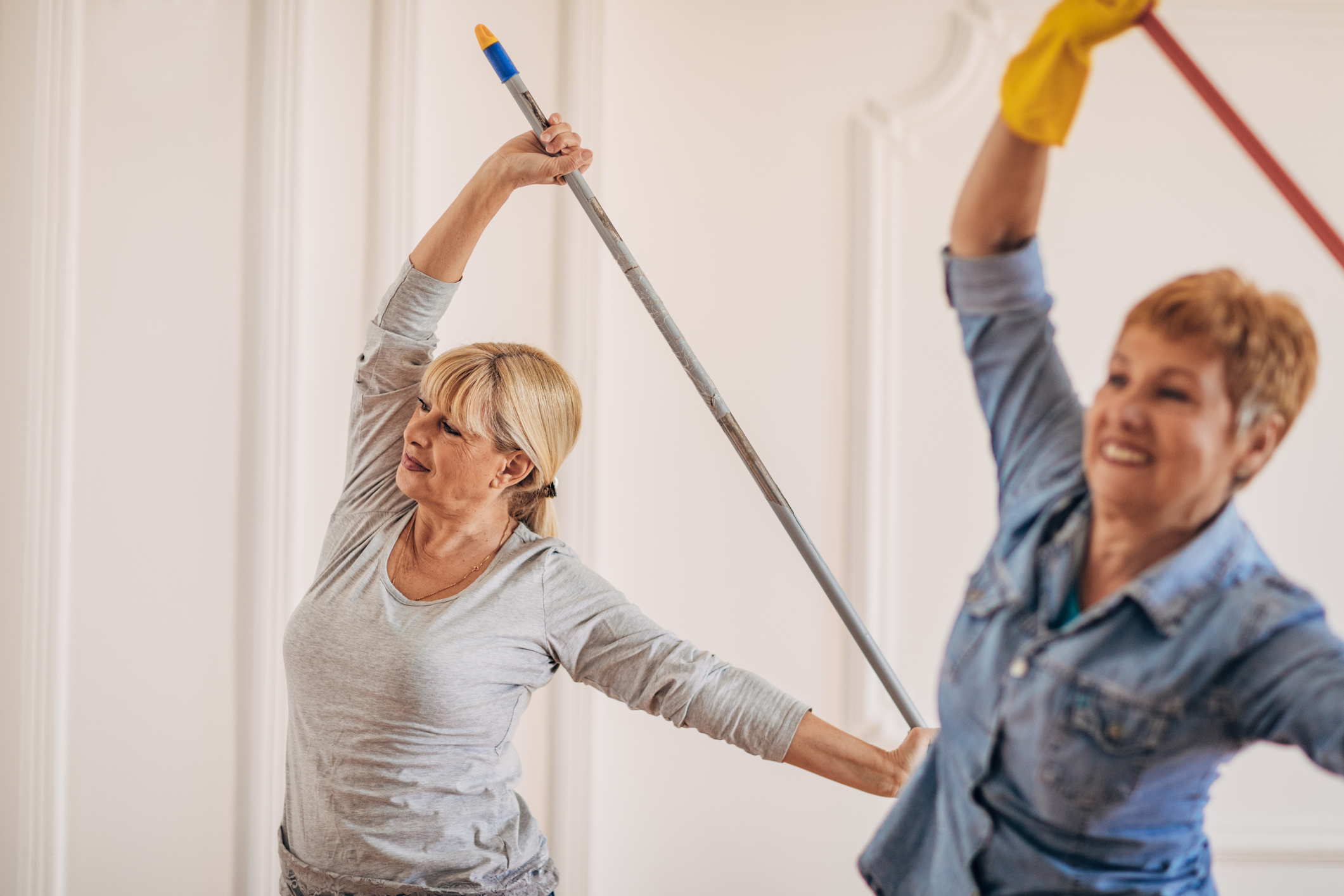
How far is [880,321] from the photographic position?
5.58 ft

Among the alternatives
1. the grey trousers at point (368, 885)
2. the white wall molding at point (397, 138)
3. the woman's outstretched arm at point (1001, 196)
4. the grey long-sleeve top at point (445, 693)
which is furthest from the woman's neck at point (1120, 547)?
the white wall molding at point (397, 138)

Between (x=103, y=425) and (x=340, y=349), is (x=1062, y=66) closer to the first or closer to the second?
(x=340, y=349)

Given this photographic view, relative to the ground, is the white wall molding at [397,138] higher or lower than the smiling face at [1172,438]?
higher

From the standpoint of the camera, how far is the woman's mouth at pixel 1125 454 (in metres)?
0.67

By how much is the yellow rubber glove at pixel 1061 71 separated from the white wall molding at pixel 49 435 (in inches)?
65.2

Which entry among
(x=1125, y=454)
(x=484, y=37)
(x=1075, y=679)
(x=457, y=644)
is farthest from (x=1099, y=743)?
(x=484, y=37)

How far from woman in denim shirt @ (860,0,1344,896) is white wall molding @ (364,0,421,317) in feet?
3.91

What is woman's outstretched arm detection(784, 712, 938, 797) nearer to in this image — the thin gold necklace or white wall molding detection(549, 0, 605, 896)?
the thin gold necklace

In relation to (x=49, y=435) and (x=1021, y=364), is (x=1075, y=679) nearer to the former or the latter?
(x=1021, y=364)

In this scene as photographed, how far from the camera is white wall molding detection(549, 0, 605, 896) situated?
1693 millimetres

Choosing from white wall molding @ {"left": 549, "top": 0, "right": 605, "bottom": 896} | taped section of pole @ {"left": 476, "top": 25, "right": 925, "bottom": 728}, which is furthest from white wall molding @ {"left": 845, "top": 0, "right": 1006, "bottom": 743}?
taped section of pole @ {"left": 476, "top": 25, "right": 925, "bottom": 728}

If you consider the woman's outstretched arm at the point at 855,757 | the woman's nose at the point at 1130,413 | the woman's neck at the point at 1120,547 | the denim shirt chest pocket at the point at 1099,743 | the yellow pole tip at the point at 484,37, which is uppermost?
the yellow pole tip at the point at 484,37

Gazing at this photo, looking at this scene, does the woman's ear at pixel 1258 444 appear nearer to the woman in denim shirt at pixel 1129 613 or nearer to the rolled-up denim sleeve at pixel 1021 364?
the woman in denim shirt at pixel 1129 613

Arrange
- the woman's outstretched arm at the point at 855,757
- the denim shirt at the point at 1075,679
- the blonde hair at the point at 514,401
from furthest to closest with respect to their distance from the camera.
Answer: the blonde hair at the point at 514,401, the woman's outstretched arm at the point at 855,757, the denim shirt at the point at 1075,679
